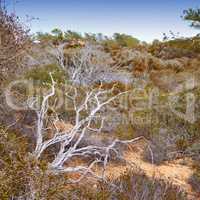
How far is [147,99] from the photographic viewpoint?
33.3 feet

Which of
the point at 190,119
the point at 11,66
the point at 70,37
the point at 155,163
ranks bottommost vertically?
the point at 155,163

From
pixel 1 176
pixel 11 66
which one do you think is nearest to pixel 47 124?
pixel 11 66

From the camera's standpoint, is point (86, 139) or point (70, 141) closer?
point (70, 141)

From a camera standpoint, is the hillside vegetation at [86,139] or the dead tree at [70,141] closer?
the hillside vegetation at [86,139]

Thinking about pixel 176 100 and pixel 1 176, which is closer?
pixel 1 176

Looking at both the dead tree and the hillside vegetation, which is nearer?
the hillside vegetation

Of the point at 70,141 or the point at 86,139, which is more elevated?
the point at 70,141

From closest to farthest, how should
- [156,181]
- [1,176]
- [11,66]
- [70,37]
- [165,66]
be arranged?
[1,176] < [156,181] < [11,66] < [165,66] < [70,37]

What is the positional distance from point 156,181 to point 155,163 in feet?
5.17

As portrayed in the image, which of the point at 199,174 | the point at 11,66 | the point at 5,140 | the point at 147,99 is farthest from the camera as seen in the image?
the point at 147,99

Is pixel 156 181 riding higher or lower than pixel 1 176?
lower

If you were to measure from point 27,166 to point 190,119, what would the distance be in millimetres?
5085

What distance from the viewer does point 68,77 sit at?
12.6m

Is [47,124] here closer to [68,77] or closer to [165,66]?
[68,77]
